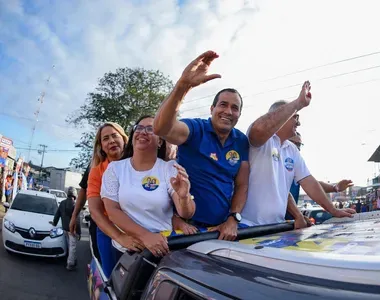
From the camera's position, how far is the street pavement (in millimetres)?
5203

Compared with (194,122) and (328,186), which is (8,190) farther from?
(194,122)

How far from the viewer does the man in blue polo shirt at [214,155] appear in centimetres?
220

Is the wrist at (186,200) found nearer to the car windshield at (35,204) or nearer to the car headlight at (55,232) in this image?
the car headlight at (55,232)

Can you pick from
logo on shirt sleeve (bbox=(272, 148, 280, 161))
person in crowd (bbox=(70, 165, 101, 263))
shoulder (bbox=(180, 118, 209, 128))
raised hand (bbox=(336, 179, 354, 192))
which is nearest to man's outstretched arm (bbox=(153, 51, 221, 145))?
shoulder (bbox=(180, 118, 209, 128))

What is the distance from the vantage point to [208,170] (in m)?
2.35

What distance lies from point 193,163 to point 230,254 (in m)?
1.15

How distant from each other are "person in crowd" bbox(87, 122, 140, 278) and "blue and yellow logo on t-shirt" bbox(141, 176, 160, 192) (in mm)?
335

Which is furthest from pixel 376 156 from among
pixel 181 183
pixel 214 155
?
pixel 181 183

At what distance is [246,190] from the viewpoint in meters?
2.53

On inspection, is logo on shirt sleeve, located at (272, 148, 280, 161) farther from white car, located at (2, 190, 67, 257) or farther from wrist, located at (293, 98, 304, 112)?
white car, located at (2, 190, 67, 257)

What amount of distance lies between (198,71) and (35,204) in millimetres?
8260

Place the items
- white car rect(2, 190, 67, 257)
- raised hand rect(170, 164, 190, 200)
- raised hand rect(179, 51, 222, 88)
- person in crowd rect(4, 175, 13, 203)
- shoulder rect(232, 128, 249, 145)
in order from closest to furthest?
raised hand rect(170, 164, 190, 200)
raised hand rect(179, 51, 222, 88)
shoulder rect(232, 128, 249, 145)
white car rect(2, 190, 67, 257)
person in crowd rect(4, 175, 13, 203)

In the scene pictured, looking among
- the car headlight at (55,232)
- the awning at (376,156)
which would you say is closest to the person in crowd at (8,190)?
the car headlight at (55,232)

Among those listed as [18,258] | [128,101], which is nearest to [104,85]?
[128,101]
